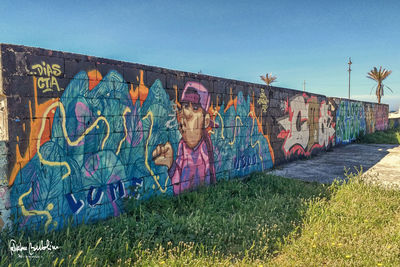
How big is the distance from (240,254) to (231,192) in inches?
79.8

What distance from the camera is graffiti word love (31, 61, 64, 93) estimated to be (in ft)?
10.1

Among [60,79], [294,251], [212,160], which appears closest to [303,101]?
[212,160]

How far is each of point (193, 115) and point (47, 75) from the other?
2505mm

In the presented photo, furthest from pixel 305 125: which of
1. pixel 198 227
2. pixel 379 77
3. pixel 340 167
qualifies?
pixel 379 77

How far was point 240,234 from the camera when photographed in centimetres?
335

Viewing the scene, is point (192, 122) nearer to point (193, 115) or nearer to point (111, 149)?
point (193, 115)

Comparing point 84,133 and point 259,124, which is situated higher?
point 259,124

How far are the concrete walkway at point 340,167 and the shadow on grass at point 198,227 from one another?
1566 mm

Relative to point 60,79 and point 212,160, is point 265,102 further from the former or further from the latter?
point 60,79

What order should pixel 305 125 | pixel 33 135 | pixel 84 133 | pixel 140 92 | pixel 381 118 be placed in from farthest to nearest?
pixel 381 118, pixel 305 125, pixel 140 92, pixel 84 133, pixel 33 135

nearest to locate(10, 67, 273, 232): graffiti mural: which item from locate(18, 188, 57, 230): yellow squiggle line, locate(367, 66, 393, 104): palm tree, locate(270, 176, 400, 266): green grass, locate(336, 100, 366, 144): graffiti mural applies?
locate(18, 188, 57, 230): yellow squiggle line

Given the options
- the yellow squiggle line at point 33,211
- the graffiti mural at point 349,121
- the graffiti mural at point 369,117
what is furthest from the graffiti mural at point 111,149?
the graffiti mural at point 369,117

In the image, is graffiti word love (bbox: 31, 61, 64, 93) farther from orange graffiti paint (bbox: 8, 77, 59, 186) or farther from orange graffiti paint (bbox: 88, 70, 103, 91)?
orange graffiti paint (bbox: 88, 70, 103, 91)

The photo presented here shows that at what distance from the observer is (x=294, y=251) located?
3021 mm
